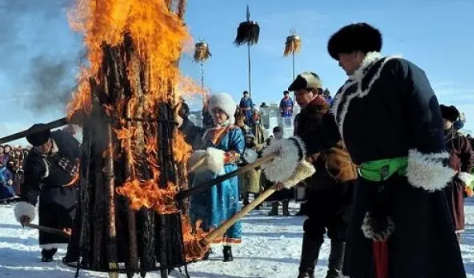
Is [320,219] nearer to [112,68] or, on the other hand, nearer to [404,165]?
[404,165]

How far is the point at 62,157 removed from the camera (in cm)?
653

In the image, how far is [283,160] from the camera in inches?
152

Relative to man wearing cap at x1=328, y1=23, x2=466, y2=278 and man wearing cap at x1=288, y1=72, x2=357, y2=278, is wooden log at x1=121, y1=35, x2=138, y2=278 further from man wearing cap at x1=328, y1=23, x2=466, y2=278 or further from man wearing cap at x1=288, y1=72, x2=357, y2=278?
man wearing cap at x1=288, y1=72, x2=357, y2=278

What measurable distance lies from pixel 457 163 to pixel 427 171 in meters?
3.97

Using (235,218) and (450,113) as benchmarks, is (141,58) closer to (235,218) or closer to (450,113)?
(235,218)

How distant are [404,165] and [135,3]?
2.14 meters

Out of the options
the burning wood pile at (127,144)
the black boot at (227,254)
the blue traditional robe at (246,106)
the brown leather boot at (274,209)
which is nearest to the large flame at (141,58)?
the burning wood pile at (127,144)

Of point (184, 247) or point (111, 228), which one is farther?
point (184, 247)

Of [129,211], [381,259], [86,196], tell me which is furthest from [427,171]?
[86,196]

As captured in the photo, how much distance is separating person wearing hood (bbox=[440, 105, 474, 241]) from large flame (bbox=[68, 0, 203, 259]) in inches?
156

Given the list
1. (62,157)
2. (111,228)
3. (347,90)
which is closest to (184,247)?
(111,228)

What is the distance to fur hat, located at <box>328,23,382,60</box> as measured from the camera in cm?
344

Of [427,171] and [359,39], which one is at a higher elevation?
[359,39]

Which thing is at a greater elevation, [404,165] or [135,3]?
[135,3]
